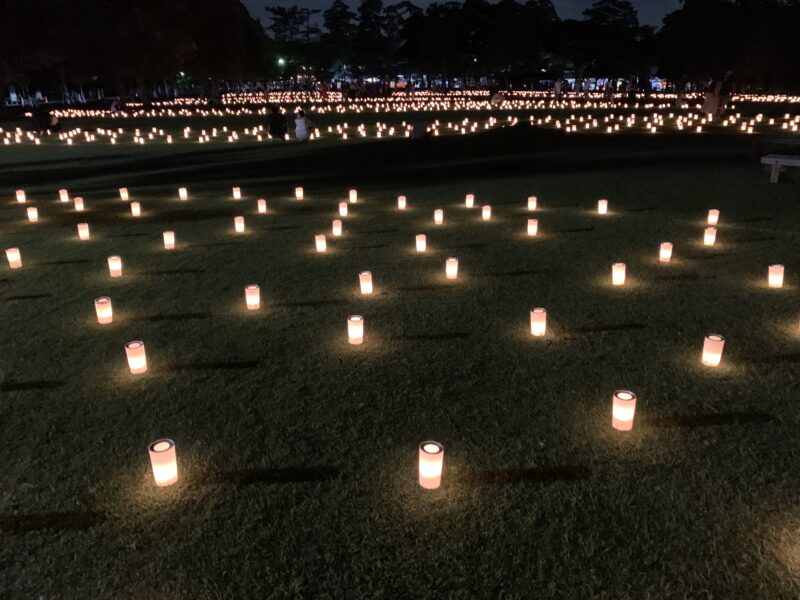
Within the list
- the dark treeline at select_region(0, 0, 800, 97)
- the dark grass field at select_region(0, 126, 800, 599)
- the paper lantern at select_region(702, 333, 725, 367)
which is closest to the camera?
the dark grass field at select_region(0, 126, 800, 599)

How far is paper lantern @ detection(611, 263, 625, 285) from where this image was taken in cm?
656

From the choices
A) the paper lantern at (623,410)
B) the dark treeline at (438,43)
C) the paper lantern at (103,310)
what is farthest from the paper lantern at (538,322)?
the dark treeline at (438,43)

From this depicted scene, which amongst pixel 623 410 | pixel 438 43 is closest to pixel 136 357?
pixel 623 410

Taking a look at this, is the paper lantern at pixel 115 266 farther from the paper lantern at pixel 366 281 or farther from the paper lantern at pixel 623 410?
the paper lantern at pixel 623 410

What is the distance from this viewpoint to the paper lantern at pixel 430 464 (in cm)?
328

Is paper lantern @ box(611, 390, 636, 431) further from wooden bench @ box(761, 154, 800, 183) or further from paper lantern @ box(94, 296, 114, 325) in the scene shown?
wooden bench @ box(761, 154, 800, 183)

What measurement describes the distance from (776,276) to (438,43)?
71.3 meters

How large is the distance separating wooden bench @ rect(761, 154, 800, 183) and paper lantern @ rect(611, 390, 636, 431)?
10.2 meters

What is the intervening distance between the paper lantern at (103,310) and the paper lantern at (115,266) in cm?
156

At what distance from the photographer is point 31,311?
6234mm

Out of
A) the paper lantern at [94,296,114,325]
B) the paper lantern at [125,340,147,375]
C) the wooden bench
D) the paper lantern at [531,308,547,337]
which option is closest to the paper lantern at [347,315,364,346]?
the paper lantern at [531,308,547,337]

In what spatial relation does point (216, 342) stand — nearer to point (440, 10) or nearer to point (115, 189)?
point (115, 189)

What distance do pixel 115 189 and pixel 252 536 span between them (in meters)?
12.6

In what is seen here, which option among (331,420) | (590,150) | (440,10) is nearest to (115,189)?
(331,420)
